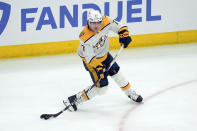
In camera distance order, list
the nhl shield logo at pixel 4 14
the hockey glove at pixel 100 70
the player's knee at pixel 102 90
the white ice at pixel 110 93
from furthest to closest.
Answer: the nhl shield logo at pixel 4 14 → the player's knee at pixel 102 90 → the white ice at pixel 110 93 → the hockey glove at pixel 100 70

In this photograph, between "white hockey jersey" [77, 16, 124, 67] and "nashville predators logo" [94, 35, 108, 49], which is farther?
"nashville predators logo" [94, 35, 108, 49]

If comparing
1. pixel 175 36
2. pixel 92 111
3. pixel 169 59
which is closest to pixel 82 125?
pixel 92 111

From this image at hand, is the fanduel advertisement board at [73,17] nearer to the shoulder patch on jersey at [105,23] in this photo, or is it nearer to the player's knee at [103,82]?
the shoulder patch on jersey at [105,23]

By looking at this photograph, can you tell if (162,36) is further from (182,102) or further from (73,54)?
(182,102)

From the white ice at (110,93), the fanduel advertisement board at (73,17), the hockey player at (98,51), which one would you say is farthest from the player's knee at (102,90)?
the fanduel advertisement board at (73,17)

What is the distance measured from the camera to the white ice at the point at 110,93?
3.74 metres

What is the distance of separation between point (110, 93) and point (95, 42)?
103 cm

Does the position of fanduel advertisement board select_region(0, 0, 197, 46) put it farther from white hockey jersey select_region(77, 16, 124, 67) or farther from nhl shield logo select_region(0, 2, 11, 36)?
white hockey jersey select_region(77, 16, 124, 67)

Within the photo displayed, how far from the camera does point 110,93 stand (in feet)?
15.1

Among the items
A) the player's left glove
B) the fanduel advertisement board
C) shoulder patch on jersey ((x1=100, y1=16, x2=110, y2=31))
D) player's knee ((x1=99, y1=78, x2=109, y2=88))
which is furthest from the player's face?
the fanduel advertisement board

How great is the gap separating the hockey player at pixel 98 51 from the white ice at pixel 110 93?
17cm

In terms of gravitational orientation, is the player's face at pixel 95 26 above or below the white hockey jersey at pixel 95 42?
above

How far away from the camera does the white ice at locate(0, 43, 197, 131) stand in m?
3.74

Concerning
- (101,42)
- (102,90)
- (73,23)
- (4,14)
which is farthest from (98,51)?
(4,14)
